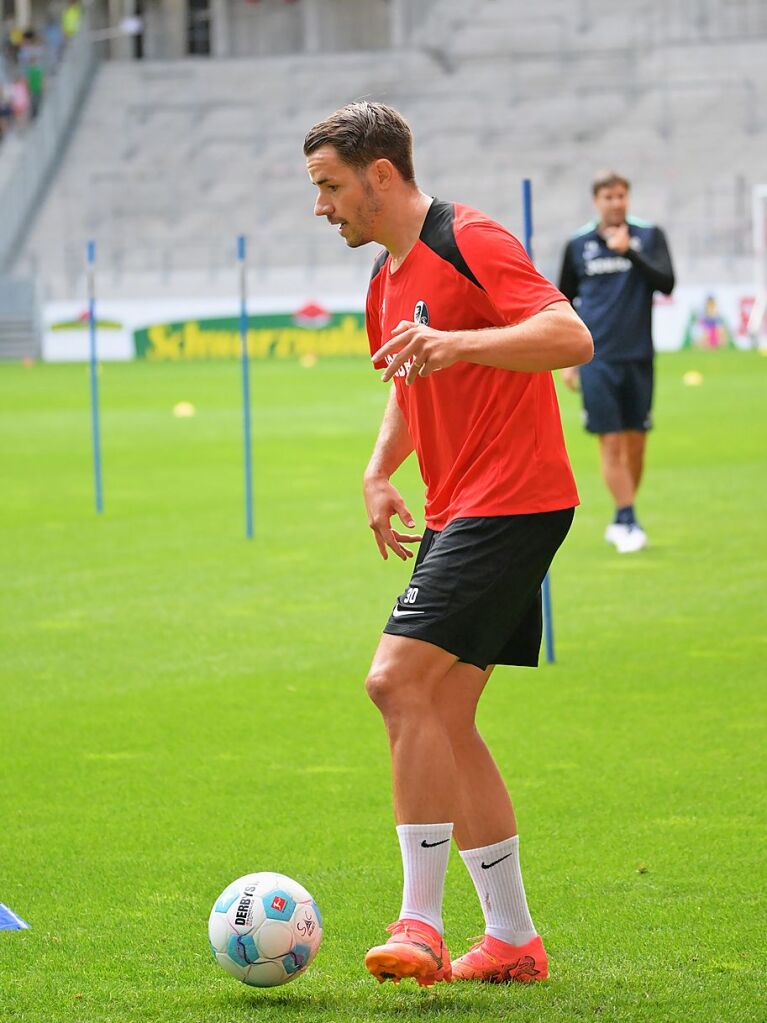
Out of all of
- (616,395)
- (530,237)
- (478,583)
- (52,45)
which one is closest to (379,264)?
(478,583)

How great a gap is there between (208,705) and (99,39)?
49479 mm

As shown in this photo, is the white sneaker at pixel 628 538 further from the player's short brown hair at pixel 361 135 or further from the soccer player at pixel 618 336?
the player's short brown hair at pixel 361 135

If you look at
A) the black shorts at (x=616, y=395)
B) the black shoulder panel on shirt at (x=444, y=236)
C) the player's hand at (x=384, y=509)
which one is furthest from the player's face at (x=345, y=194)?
the black shorts at (x=616, y=395)

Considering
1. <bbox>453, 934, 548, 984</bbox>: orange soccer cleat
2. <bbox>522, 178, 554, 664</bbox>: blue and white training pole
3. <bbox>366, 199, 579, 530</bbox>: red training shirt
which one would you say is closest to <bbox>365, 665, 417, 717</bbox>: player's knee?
<bbox>366, 199, 579, 530</bbox>: red training shirt

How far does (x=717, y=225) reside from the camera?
42125mm

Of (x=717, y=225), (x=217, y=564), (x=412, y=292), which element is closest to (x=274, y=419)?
(x=217, y=564)

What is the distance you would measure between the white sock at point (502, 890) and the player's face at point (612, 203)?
294 inches

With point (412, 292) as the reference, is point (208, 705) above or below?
below

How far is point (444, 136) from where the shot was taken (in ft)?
157

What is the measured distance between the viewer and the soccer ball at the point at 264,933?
4152 mm

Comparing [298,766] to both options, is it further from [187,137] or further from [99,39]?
→ [99,39]

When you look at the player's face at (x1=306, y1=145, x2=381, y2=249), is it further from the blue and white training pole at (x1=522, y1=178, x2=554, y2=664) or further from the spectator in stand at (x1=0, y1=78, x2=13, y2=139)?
the spectator in stand at (x1=0, y1=78, x2=13, y2=139)

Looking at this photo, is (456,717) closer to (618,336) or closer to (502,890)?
(502,890)

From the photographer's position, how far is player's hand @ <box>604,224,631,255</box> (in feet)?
36.8
